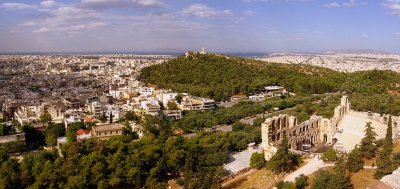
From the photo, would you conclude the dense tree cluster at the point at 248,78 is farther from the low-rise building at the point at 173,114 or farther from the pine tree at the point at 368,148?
the pine tree at the point at 368,148

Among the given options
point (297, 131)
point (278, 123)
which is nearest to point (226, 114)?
point (297, 131)

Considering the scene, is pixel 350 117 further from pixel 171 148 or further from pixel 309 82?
pixel 309 82

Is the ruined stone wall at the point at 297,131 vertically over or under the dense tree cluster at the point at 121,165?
over

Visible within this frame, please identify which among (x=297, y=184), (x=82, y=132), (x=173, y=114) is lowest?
(x=173, y=114)

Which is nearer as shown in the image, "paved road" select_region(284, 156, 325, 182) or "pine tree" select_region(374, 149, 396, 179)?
"pine tree" select_region(374, 149, 396, 179)

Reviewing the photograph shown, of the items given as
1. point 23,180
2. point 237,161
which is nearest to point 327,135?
point 237,161

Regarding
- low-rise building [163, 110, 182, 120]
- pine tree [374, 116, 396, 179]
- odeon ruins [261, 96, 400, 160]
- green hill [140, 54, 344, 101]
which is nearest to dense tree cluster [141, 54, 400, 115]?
green hill [140, 54, 344, 101]

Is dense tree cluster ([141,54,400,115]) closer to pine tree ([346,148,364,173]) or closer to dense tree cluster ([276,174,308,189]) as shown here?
pine tree ([346,148,364,173])

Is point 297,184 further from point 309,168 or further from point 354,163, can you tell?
point 354,163

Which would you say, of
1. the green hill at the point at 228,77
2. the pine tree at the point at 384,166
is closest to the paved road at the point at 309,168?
the pine tree at the point at 384,166

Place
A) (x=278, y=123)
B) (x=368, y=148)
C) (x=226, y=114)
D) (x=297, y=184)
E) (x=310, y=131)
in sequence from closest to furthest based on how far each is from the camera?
(x=297, y=184), (x=368, y=148), (x=278, y=123), (x=310, y=131), (x=226, y=114)
